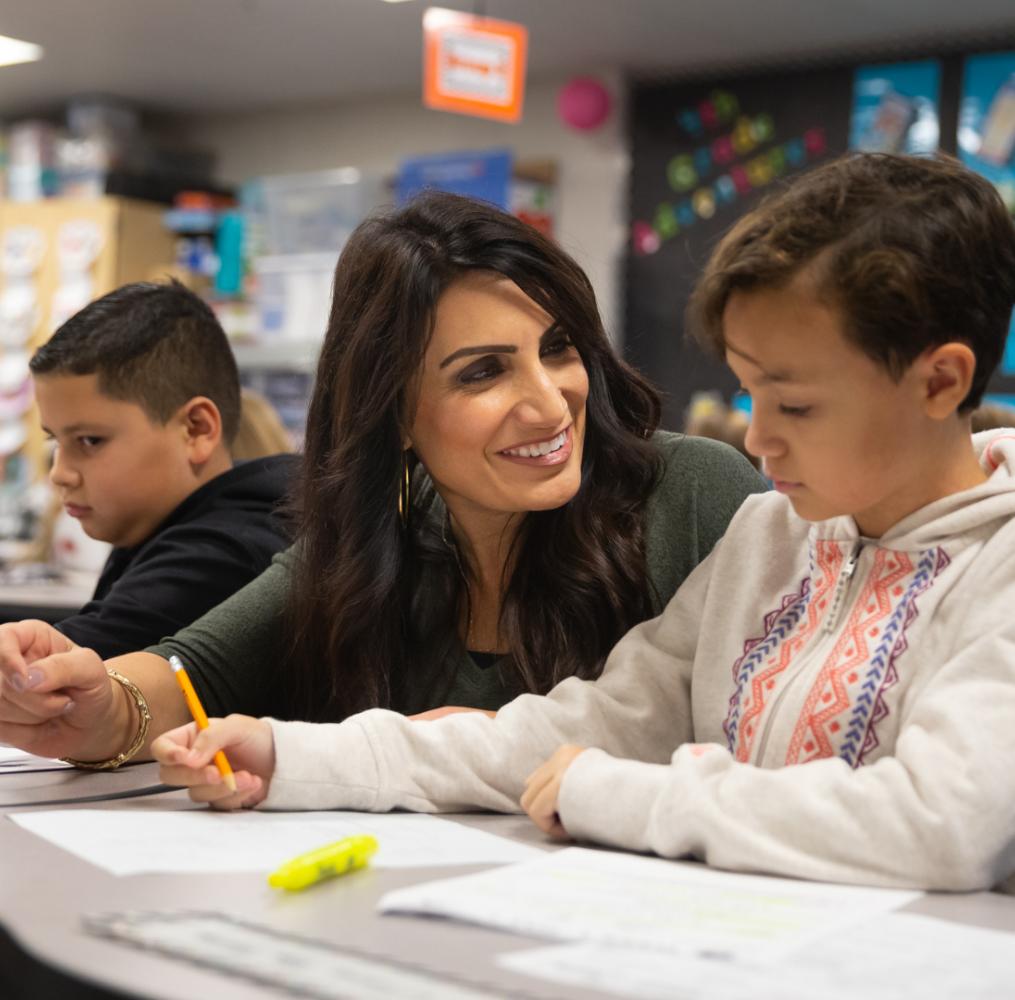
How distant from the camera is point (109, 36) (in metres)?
6.50

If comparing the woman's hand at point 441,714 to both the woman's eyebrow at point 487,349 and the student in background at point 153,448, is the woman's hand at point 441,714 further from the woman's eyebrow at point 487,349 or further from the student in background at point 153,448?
the student in background at point 153,448

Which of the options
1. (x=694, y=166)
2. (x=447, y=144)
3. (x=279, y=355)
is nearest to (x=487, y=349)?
(x=279, y=355)

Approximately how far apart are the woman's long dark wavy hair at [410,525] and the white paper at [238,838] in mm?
352

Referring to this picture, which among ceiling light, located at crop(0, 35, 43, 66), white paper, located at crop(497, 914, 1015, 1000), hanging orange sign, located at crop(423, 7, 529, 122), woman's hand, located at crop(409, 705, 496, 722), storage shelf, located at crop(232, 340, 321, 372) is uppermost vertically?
ceiling light, located at crop(0, 35, 43, 66)

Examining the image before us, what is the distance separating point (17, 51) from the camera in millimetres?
6785

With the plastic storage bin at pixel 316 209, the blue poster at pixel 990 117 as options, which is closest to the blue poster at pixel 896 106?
the blue poster at pixel 990 117

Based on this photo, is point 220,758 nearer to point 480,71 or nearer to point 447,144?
point 480,71

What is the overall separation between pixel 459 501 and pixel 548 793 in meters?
0.58

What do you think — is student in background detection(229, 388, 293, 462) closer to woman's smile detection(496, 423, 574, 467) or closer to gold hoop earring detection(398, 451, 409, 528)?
gold hoop earring detection(398, 451, 409, 528)

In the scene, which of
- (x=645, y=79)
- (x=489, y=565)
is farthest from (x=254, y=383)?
(x=489, y=565)

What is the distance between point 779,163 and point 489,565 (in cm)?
507

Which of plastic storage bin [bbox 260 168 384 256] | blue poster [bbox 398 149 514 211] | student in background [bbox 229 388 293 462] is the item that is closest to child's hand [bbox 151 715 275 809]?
student in background [bbox 229 388 293 462]

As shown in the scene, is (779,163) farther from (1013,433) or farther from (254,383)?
(1013,433)

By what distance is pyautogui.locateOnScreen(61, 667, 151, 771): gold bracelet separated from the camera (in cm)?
147
